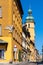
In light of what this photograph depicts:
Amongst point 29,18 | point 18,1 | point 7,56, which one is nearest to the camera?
point 7,56

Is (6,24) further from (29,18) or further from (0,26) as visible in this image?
(29,18)

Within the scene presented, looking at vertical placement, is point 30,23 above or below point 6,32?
above

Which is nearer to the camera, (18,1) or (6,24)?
(6,24)

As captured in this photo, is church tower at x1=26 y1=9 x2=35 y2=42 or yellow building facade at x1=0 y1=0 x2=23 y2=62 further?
church tower at x1=26 y1=9 x2=35 y2=42

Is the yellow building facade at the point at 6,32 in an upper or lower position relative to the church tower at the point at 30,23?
lower

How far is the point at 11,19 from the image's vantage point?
4841 centimetres

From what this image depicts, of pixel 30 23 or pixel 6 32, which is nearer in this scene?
pixel 6 32

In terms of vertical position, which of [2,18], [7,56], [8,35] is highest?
[2,18]

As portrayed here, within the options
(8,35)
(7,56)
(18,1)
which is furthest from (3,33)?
(18,1)

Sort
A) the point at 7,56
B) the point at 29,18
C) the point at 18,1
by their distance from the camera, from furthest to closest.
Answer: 1. the point at 29,18
2. the point at 18,1
3. the point at 7,56

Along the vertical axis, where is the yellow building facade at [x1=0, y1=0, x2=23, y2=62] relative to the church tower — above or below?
below

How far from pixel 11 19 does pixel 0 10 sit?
2.51 meters

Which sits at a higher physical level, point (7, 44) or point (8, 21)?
point (8, 21)

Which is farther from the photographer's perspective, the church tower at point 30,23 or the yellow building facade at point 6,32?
the church tower at point 30,23
